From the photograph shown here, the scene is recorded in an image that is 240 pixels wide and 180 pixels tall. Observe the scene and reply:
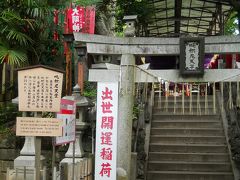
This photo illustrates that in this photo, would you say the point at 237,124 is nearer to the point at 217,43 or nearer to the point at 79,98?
the point at 217,43

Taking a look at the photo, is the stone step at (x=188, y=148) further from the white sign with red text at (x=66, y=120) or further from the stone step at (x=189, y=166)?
the white sign with red text at (x=66, y=120)

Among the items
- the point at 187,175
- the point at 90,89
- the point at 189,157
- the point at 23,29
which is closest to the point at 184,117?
the point at 189,157

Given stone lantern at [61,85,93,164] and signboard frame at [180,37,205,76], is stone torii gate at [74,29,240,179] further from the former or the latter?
stone lantern at [61,85,93,164]

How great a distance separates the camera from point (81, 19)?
1205 cm

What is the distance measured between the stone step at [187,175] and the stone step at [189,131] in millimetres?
1724

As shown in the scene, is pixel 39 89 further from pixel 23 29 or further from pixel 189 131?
pixel 189 131

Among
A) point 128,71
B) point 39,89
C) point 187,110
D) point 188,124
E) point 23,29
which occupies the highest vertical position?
point 23,29

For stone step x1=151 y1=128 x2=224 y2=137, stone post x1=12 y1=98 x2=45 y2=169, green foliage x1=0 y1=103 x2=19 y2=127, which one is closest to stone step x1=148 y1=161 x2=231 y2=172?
stone step x1=151 y1=128 x2=224 y2=137

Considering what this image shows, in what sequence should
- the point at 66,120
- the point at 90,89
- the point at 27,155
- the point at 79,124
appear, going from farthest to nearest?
the point at 90,89, the point at 27,155, the point at 79,124, the point at 66,120

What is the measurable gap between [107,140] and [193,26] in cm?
1606

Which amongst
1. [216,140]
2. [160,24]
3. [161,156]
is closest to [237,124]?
[216,140]

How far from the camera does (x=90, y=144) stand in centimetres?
955

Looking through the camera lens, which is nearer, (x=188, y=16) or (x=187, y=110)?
(x=187, y=110)

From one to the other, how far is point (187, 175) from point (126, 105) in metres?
2.94
